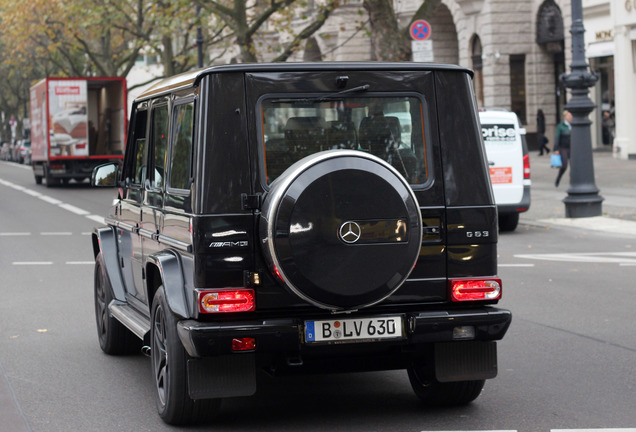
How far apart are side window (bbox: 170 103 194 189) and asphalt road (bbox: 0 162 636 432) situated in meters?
1.31

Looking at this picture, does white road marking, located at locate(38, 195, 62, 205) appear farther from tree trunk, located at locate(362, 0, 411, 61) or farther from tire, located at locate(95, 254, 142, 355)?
tire, located at locate(95, 254, 142, 355)

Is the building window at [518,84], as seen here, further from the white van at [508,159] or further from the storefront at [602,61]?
the white van at [508,159]

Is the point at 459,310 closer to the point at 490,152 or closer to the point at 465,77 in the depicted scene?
the point at 465,77

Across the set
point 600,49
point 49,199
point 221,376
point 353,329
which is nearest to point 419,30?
point 49,199

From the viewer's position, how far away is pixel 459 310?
19.8 ft

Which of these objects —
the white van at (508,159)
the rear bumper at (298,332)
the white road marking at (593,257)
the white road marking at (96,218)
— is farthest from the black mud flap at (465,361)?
the white road marking at (96,218)

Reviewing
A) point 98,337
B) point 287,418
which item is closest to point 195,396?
point 287,418

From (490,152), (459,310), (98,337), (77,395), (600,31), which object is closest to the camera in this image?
(459,310)

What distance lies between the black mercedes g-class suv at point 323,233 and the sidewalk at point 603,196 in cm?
1147

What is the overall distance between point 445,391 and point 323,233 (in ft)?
4.67

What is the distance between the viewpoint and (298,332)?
5688mm

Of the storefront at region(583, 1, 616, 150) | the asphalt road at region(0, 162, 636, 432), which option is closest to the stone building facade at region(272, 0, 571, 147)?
the storefront at region(583, 1, 616, 150)

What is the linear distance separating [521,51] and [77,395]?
3446cm

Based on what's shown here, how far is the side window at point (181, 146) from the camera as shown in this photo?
609 cm
